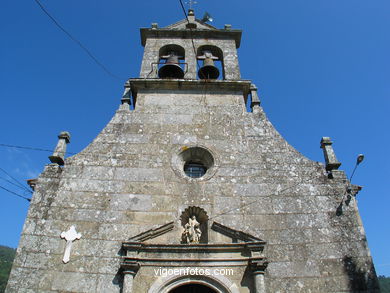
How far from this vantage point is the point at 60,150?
298 inches

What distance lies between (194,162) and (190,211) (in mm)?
1531

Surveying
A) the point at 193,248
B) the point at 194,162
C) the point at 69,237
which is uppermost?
the point at 194,162

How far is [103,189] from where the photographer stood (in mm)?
7008

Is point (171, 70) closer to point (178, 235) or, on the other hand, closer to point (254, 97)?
point (254, 97)

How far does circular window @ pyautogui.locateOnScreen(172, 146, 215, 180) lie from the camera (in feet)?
24.8

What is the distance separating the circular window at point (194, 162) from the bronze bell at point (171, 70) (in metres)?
2.96

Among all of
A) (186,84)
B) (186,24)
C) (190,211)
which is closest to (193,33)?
(186,24)

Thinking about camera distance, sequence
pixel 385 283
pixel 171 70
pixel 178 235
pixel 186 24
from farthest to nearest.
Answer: pixel 385 283 < pixel 186 24 < pixel 171 70 < pixel 178 235

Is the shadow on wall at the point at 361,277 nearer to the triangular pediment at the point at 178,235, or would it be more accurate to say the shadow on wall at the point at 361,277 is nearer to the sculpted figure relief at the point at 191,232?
the triangular pediment at the point at 178,235

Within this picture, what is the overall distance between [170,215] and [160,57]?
5.88 metres

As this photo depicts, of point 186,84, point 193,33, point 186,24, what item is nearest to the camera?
point 186,84

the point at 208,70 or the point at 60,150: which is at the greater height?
the point at 208,70

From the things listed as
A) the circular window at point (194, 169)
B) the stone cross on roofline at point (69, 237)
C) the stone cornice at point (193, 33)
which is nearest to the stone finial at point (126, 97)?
the circular window at point (194, 169)

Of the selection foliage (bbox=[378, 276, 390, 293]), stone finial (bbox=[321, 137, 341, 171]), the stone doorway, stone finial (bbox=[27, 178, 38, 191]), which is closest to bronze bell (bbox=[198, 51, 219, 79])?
stone finial (bbox=[321, 137, 341, 171])
